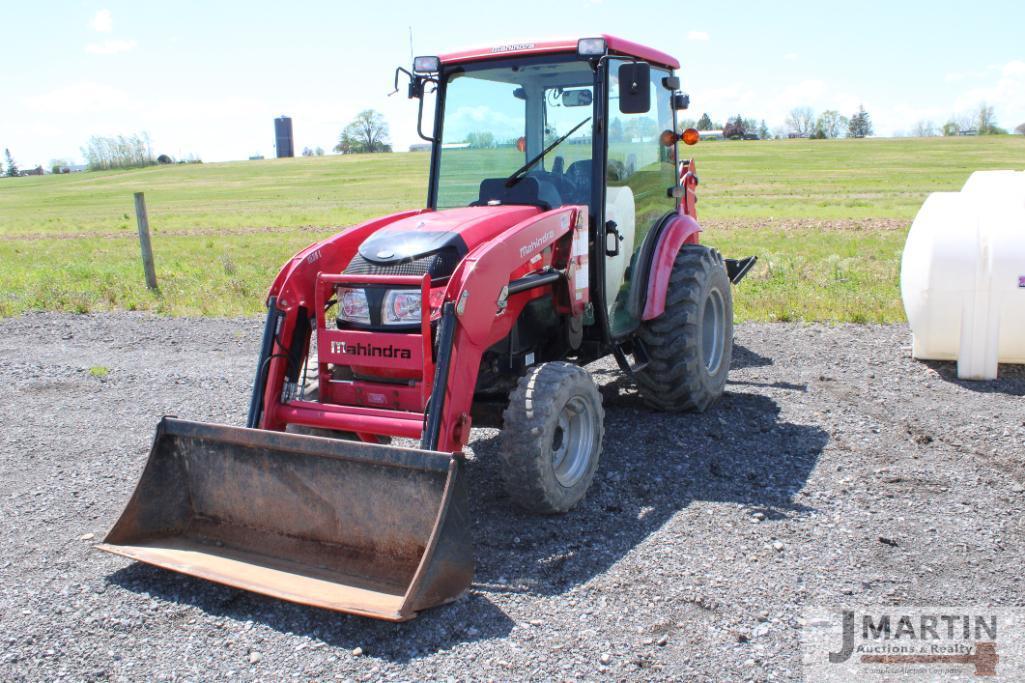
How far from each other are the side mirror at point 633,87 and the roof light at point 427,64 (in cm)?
144

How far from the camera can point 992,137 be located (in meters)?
73.0

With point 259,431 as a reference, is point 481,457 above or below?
below

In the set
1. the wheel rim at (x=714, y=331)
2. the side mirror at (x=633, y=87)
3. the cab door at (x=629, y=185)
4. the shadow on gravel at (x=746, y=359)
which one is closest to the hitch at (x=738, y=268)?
the shadow on gravel at (x=746, y=359)

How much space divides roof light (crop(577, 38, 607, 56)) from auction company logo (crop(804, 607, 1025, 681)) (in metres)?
3.41

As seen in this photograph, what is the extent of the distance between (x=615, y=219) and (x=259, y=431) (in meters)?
2.81

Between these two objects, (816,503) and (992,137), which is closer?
(816,503)

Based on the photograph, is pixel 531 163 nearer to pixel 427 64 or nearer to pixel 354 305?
pixel 427 64

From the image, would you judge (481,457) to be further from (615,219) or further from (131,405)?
(131,405)

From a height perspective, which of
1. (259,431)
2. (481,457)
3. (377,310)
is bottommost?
(481,457)

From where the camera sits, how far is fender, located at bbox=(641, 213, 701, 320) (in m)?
6.64

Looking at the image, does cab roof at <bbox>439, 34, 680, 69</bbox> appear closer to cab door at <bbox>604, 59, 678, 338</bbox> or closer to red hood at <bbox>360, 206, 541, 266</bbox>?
cab door at <bbox>604, 59, 678, 338</bbox>

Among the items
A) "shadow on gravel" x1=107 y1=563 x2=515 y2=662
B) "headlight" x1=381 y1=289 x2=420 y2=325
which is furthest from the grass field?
"shadow on gravel" x1=107 y1=563 x2=515 y2=662

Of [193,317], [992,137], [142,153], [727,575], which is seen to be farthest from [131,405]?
[142,153]

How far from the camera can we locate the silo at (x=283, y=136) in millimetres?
102875
